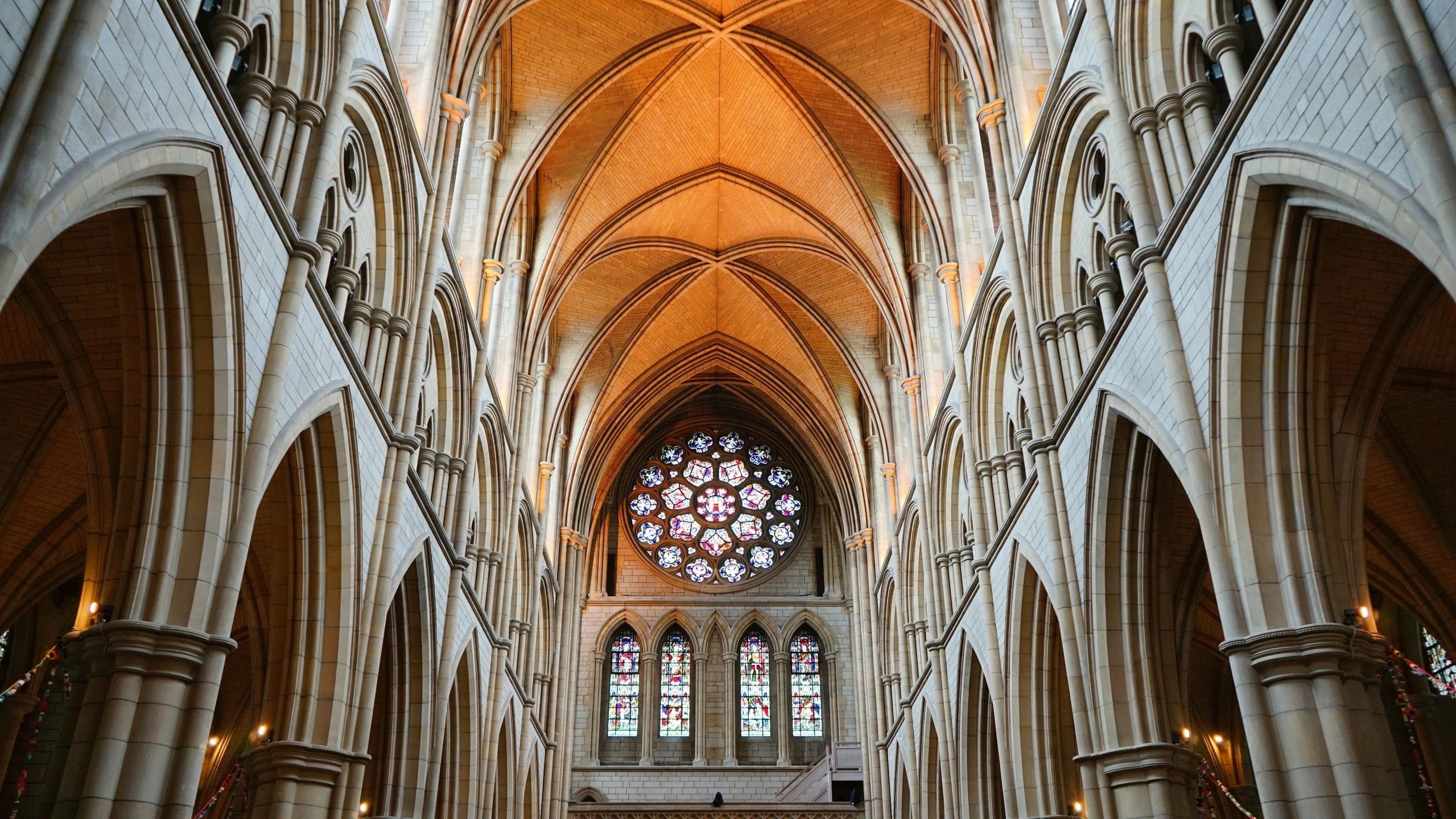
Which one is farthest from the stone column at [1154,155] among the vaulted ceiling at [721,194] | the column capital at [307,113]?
the vaulted ceiling at [721,194]

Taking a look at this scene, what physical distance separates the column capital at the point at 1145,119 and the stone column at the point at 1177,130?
0.22 feet

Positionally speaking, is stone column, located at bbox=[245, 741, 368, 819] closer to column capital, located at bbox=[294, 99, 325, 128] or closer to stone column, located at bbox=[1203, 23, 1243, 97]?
column capital, located at bbox=[294, 99, 325, 128]

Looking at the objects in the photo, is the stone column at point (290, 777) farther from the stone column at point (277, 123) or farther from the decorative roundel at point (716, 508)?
the decorative roundel at point (716, 508)

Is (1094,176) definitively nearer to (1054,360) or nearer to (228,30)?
(1054,360)

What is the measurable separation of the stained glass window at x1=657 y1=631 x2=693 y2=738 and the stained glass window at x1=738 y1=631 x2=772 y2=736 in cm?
132

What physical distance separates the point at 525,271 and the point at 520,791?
959 centimetres

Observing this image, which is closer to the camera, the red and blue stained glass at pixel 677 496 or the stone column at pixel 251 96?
the stone column at pixel 251 96

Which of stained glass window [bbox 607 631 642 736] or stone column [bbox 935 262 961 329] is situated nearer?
stone column [bbox 935 262 961 329]

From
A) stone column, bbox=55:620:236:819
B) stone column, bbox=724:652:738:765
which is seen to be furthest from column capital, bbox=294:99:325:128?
stone column, bbox=724:652:738:765

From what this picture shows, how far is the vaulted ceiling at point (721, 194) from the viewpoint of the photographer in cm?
2255

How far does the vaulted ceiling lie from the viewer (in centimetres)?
2255

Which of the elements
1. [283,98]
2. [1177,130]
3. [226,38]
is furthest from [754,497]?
[226,38]

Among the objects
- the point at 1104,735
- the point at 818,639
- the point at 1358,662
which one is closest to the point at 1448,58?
the point at 1358,662

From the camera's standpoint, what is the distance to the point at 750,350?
32781mm
